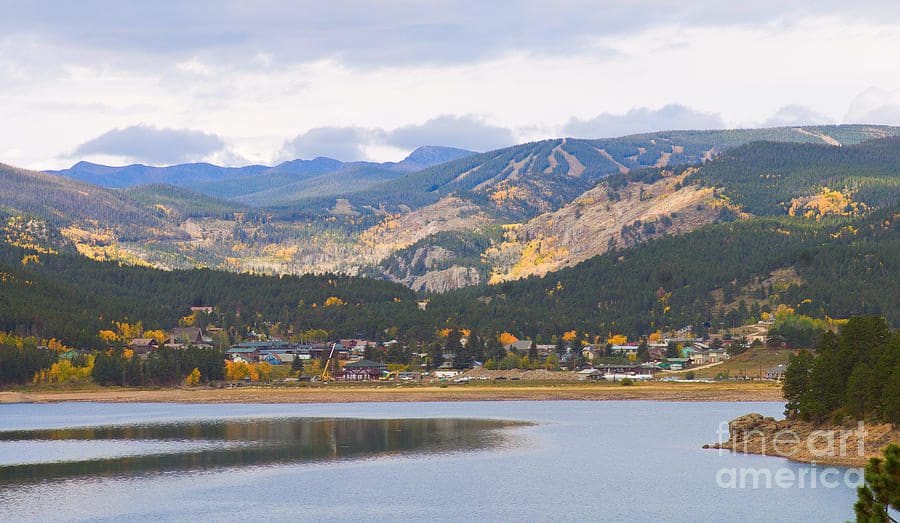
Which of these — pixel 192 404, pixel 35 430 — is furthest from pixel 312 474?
pixel 192 404

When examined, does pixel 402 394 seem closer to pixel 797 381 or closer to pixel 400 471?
pixel 797 381

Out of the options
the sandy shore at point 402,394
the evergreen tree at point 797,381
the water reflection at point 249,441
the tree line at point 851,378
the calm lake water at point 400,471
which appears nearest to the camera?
the calm lake water at point 400,471

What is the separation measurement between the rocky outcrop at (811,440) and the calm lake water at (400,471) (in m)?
2.55

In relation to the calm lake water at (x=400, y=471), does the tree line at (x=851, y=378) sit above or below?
above

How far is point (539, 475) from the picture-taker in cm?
9469

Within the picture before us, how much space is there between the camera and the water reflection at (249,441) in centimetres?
→ 10369

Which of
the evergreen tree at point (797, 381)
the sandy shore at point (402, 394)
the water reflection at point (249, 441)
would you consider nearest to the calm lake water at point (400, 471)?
the water reflection at point (249, 441)

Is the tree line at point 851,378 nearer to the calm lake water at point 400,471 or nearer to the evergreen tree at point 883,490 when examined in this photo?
the calm lake water at point 400,471

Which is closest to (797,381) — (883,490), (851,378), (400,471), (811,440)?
(851,378)

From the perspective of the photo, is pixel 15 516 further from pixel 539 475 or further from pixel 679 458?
pixel 679 458

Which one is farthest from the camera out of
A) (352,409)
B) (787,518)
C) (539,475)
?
(352,409)

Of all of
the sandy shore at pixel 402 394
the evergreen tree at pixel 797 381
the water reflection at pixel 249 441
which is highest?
the evergreen tree at pixel 797 381

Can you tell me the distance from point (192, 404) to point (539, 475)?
106 meters

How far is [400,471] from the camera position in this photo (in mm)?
98500
